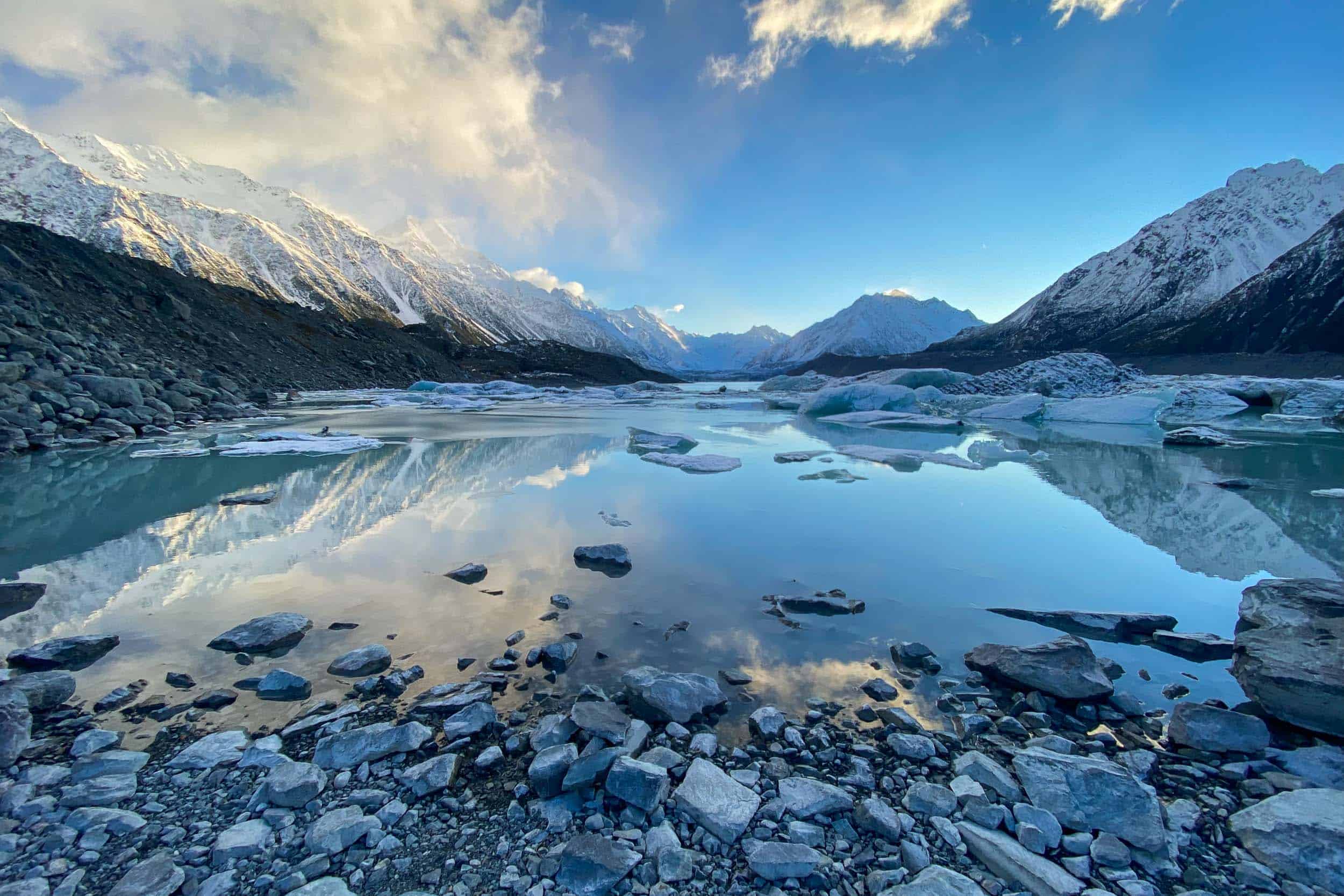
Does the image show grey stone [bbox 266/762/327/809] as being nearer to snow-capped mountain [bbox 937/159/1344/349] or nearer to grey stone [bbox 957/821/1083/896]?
grey stone [bbox 957/821/1083/896]

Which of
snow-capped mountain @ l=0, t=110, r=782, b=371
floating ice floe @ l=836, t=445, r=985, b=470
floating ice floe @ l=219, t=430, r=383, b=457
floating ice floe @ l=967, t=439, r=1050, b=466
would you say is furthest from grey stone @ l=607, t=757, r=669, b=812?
snow-capped mountain @ l=0, t=110, r=782, b=371

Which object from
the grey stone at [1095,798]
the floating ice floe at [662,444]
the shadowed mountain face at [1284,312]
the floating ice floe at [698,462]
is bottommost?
the grey stone at [1095,798]

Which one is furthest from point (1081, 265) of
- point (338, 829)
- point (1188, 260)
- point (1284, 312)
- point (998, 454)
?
point (338, 829)

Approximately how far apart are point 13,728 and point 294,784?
1.59m

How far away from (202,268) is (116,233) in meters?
13.1

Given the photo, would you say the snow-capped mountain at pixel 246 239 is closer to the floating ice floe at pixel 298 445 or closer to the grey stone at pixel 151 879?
the floating ice floe at pixel 298 445

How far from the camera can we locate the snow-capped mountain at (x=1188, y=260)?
93125mm

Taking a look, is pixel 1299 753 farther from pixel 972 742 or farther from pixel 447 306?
pixel 447 306

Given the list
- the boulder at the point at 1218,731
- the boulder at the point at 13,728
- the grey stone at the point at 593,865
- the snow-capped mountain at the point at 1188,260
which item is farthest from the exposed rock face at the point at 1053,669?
the snow-capped mountain at the point at 1188,260

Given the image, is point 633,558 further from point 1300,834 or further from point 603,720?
point 1300,834

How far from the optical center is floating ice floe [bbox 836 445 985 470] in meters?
13.1

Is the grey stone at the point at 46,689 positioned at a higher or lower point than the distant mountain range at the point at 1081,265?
lower

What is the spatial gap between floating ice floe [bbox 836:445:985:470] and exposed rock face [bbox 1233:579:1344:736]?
27.9 feet

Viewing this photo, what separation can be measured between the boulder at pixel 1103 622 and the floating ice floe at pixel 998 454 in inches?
381
